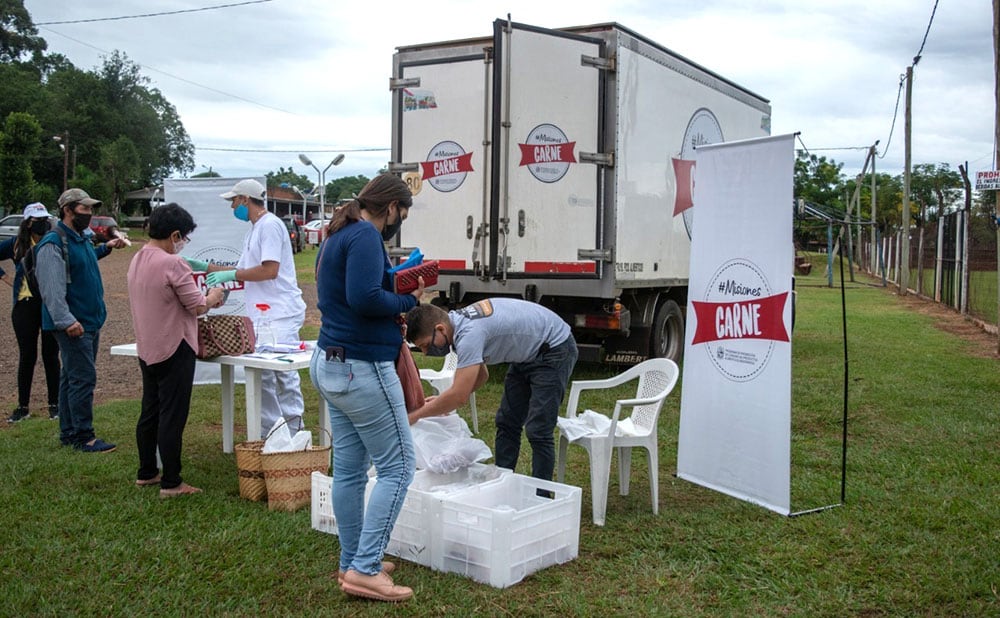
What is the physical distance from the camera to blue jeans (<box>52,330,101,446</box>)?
19.2 ft

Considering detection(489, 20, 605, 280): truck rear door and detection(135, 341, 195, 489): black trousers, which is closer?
detection(135, 341, 195, 489): black trousers

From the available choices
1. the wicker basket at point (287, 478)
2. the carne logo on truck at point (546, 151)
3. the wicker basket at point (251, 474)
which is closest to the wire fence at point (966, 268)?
the carne logo on truck at point (546, 151)

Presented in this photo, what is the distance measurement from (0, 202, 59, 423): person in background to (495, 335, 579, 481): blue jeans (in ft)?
12.9

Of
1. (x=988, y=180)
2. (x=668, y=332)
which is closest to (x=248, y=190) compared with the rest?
(x=668, y=332)

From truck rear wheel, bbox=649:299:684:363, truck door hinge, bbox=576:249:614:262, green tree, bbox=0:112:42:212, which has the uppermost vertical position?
green tree, bbox=0:112:42:212

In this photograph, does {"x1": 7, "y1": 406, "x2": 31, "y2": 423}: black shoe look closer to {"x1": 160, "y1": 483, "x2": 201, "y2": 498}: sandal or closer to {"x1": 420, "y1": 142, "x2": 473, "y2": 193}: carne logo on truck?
{"x1": 160, "y1": 483, "x2": 201, "y2": 498}: sandal

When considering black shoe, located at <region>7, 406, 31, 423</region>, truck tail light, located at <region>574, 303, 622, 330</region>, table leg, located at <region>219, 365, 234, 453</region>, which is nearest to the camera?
table leg, located at <region>219, 365, 234, 453</region>

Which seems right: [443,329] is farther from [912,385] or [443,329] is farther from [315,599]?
[912,385]

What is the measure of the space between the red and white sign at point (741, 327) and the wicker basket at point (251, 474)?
2.45 metres

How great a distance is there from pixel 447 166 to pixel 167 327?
3.97 metres

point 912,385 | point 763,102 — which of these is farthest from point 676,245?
point 763,102

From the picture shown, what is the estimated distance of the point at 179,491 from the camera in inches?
194

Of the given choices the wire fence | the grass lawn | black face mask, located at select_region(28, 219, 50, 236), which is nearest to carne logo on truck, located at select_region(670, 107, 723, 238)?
the grass lawn

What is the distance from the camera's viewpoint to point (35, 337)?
684 centimetres
